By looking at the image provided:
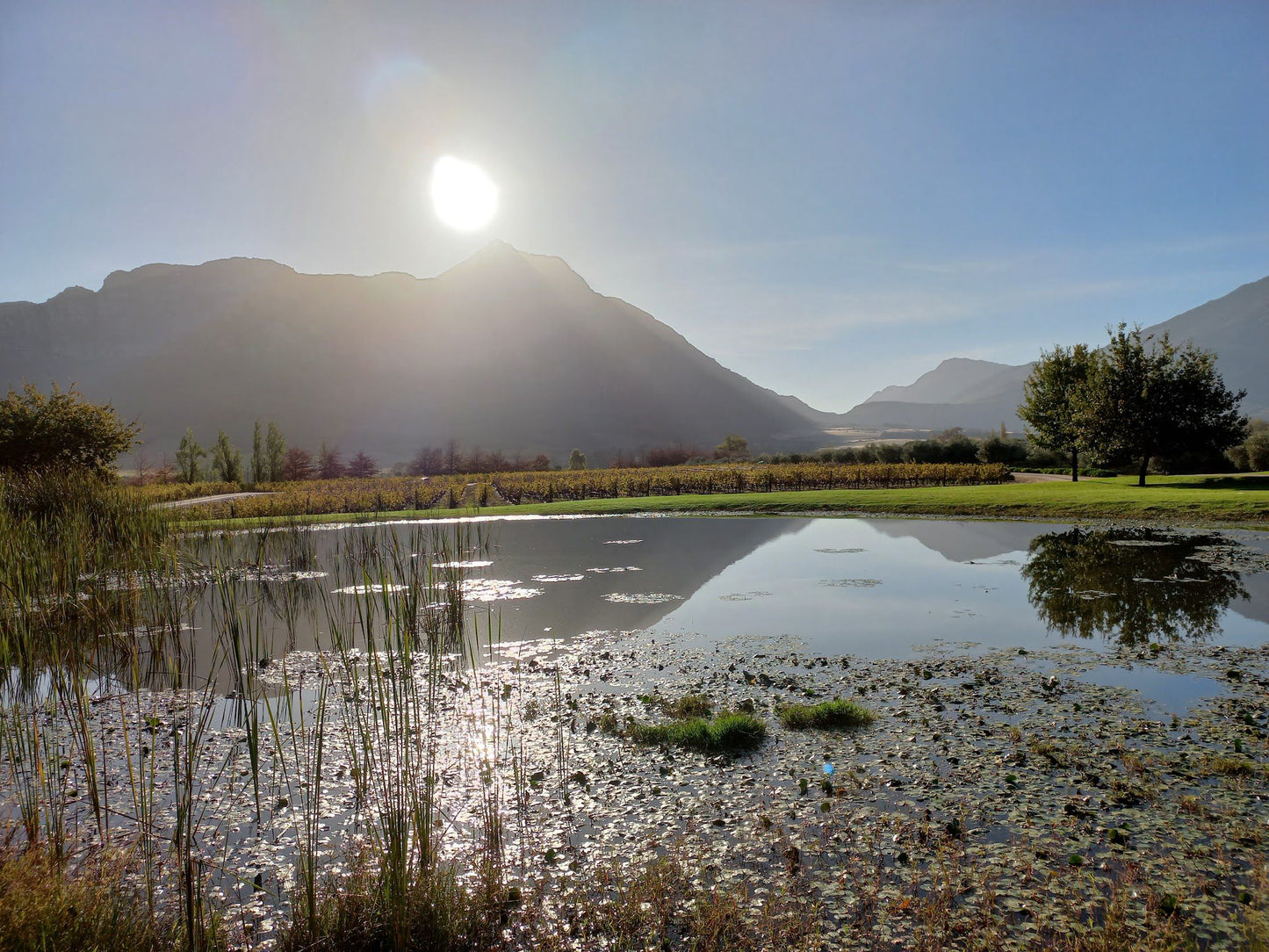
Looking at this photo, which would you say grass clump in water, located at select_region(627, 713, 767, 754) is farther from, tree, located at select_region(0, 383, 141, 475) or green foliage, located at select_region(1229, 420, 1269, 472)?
green foliage, located at select_region(1229, 420, 1269, 472)

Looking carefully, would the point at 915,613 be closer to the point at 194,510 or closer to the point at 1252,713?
the point at 1252,713

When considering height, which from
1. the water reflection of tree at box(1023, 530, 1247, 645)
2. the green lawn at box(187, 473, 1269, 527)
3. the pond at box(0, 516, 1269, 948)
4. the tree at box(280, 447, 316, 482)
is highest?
the tree at box(280, 447, 316, 482)

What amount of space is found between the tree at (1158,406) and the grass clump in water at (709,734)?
1654 inches

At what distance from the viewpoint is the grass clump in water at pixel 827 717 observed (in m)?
7.94

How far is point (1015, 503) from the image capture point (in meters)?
32.2

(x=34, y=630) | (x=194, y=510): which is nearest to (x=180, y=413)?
(x=194, y=510)

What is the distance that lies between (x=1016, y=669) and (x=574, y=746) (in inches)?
266

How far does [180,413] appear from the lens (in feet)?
649

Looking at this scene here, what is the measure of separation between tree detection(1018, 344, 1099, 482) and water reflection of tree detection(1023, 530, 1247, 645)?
28228 mm

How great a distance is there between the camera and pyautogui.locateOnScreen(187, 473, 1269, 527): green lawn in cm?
2781


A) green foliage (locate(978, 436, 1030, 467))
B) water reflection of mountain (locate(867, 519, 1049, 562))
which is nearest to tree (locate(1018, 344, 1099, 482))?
green foliage (locate(978, 436, 1030, 467))

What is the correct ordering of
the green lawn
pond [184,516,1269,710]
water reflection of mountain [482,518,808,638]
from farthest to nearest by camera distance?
the green lawn
water reflection of mountain [482,518,808,638]
pond [184,516,1269,710]

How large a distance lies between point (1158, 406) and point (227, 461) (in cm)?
7829

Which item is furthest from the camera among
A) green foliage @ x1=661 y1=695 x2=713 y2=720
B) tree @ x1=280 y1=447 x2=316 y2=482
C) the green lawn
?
tree @ x1=280 y1=447 x2=316 y2=482
